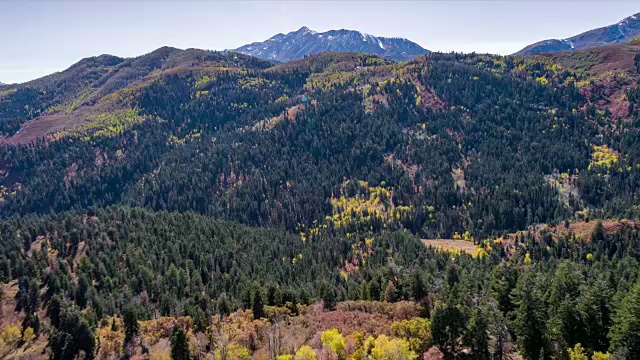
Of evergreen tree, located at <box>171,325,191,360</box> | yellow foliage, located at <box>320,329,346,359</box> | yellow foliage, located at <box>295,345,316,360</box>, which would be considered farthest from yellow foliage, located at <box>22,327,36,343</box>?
yellow foliage, located at <box>320,329,346,359</box>

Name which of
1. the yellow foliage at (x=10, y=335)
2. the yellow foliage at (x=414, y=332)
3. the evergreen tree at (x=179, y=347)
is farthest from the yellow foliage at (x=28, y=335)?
the yellow foliage at (x=414, y=332)

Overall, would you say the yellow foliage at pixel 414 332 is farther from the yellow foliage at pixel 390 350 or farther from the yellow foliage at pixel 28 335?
the yellow foliage at pixel 28 335

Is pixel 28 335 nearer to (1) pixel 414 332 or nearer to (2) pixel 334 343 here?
(2) pixel 334 343

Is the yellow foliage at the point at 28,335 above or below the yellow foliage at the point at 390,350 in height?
below

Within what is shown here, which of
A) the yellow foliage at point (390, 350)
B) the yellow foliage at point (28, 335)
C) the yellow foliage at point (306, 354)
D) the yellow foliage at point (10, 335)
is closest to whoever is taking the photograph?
the yellow foliage at point (390, 350)

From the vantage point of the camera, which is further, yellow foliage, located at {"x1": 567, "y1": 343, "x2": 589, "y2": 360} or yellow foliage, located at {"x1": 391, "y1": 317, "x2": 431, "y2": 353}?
yellow foliage, located at {"x1": 391, "y1": 317, "x2": 431, "y2": 353}

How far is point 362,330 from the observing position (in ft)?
292

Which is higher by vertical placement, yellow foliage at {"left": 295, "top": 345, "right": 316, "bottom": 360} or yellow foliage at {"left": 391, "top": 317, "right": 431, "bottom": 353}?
yellow foliage at {"left": 295, "top": 345, "right": 316, "bottom": 360}

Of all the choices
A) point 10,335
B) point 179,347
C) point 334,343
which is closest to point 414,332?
point 334,343

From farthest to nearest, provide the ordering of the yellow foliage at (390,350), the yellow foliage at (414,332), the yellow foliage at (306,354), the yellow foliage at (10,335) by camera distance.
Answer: the yellow foliage at (10,335) → the yellow foliage at (414,332) → the yellow foliage at (306,354) → the yellow foliage at (390,350)

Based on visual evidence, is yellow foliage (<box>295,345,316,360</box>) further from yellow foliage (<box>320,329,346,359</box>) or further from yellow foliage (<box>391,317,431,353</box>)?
yellow foliage (<box>391,317,431,353</box>)

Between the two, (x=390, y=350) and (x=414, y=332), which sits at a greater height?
A: (x=390, y=350)

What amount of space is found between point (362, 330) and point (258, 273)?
99484 mm

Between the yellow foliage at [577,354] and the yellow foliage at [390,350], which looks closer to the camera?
the yellow foliage at [577,354]
